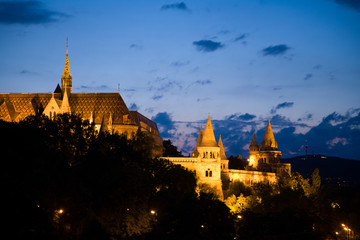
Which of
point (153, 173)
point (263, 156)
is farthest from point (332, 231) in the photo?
point (263, 156)

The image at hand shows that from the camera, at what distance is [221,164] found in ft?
339

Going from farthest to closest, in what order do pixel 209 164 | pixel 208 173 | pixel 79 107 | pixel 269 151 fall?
pixel 269 151 → pixel 79 107 → pixel 209 164 → pixel 208 173

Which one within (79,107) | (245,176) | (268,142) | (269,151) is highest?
(79,107)

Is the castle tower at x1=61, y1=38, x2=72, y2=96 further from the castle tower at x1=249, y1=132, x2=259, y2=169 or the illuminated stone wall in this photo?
the castle tower at x1=249, y1=132, x2=259, y2=169

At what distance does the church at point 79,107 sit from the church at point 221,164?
12708mm

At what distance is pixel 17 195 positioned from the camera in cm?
4281

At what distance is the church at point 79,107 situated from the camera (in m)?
98.4

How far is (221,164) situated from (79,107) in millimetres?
28406

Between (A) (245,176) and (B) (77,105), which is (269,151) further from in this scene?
(B) (77,105)

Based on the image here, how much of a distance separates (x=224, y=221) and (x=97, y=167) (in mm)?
12834

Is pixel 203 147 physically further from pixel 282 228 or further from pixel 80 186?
pixel 80 186

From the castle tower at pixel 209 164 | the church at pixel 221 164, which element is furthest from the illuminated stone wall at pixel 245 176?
the castle tower at pixel 209 164

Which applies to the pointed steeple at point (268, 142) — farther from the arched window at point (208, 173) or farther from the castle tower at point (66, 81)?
the castle tower at point (66, 81)

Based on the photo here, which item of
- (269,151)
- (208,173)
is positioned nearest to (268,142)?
(269,151)
